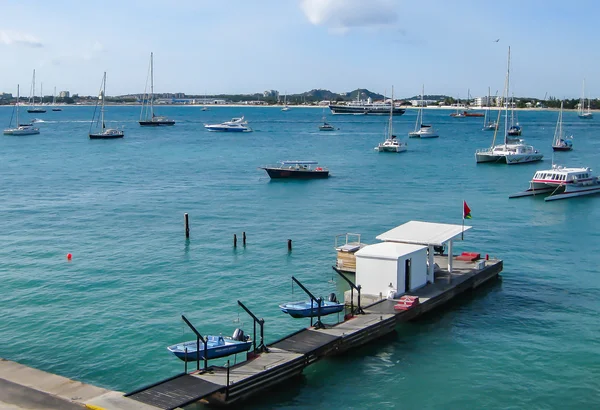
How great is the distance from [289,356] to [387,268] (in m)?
9.79

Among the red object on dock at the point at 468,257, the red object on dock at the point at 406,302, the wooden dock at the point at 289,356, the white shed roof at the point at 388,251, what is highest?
the white shed roof at the point at 388,251

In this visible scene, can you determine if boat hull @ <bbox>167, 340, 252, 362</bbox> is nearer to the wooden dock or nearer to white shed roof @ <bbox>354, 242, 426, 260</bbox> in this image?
the wooden dock

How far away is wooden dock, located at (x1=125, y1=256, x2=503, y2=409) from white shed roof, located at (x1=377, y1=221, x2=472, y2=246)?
8.21 ft

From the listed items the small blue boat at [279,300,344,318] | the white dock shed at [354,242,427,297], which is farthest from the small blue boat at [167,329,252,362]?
the white dock shed at [354,242,427,297]

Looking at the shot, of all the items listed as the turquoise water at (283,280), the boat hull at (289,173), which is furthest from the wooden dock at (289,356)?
the boat hull at (289,173)

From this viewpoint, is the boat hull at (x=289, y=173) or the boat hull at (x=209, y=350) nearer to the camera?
the boat hull at (x=209, y=350)

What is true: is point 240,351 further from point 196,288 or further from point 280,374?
point 196,288

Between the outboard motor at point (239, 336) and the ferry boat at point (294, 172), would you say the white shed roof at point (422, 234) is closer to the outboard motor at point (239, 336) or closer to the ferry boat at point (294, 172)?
the outboard motor at point (239, 336)

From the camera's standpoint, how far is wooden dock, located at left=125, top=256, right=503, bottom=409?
26281 millimetres

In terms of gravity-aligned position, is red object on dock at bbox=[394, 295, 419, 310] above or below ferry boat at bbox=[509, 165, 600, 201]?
below

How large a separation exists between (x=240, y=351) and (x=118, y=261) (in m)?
21.4

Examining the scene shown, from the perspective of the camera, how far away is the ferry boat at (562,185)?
80.6m

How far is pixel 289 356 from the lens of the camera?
30016 millimetres

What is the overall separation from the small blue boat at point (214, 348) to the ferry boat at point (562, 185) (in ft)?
185
